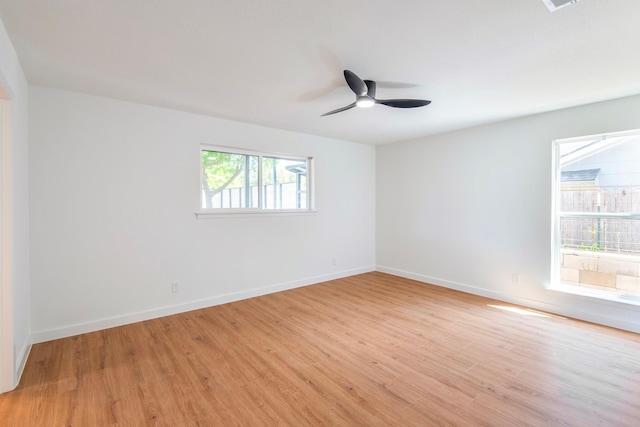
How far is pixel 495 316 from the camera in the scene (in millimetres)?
3402

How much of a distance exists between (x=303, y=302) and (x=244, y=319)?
0.86 metres

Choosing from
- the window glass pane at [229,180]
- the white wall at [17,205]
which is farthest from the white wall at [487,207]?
the white wall at [17,205]

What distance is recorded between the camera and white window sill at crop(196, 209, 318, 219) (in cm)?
368

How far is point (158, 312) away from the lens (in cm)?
335

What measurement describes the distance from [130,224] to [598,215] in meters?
5.19

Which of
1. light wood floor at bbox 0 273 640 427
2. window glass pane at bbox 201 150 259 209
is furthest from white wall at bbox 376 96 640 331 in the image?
window glass pane at bbox 201 150 259 209

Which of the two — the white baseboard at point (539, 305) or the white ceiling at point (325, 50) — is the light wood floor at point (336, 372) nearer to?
the white baseboard at point (539, 305)

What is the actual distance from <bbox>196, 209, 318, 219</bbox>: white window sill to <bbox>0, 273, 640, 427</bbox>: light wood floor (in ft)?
3.88

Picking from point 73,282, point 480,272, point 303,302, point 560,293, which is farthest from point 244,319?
point 560,293

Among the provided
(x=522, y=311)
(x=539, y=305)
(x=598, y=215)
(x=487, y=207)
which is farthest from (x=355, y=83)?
(x=539, y=305)

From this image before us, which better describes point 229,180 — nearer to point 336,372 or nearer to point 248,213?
point 248,213

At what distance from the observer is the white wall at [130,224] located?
278 centimetres

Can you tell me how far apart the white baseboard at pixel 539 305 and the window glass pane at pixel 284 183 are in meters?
2.35

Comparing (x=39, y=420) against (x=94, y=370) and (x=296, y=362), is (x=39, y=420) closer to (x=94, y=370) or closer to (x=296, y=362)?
(x=94, y=370)
